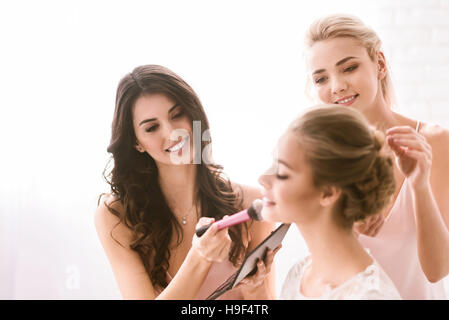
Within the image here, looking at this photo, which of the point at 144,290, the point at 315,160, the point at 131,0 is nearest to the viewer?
the point at 315,160

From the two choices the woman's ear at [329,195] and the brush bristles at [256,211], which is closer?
the woman's ear at [329,195]

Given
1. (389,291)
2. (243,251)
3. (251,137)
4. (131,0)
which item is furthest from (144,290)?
(131,0)

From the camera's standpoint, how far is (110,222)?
4.67 feet

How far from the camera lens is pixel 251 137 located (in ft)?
4.71

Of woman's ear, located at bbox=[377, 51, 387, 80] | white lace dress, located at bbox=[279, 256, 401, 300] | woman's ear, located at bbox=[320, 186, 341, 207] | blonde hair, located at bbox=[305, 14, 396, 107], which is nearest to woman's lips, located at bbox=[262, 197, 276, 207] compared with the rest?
woman's ear, located at bbox=[320, 186, 341, 207]

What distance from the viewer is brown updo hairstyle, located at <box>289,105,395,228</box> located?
1.07 metres

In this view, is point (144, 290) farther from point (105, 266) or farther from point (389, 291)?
point (389, 291)

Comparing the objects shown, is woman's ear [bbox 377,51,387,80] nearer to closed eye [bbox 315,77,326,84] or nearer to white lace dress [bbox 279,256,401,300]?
closed eye [bbox 315,77,326,84]

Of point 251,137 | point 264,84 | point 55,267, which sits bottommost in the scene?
point 55,267

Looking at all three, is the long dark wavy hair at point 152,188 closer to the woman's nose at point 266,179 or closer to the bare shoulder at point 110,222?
the bare shoulder at point 110,222

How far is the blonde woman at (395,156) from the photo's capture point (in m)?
1.27

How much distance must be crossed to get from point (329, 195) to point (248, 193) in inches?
13.3

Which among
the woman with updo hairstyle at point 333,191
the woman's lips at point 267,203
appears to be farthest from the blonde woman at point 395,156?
the woman's lips at point 267,203

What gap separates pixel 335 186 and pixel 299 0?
2.05 ft
